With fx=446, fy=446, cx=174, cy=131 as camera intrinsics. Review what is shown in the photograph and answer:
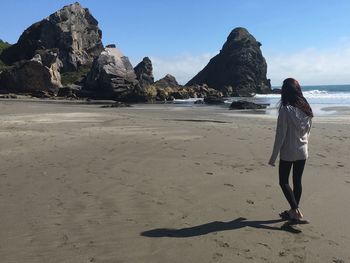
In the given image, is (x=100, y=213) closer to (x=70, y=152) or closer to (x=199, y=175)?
(x=199, y=175)

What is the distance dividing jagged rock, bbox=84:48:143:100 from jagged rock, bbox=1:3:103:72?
2055 cm

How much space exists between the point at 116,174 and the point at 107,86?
50.8 m

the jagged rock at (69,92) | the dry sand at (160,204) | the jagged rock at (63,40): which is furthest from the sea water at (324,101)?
the jagged rock at (63,40)

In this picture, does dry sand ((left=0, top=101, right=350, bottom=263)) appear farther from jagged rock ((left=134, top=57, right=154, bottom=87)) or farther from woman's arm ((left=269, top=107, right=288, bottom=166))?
jagged rock ((left=134, top=57, right=154, bottom=87))

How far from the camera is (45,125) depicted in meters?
16.7

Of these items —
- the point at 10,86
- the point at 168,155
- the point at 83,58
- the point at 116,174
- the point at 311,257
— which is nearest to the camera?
the point at 311,257

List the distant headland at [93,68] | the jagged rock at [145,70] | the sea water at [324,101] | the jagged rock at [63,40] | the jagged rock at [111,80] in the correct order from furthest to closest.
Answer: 1. the jagged rock at [63,40]
2. the jagged rock at [145,70]
3. the jagged rock at [111,80]
4. the distant headland at [93,68]
5. the sea water at [324,101]

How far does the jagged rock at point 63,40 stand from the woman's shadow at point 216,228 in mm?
76853

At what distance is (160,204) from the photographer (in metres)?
6.86

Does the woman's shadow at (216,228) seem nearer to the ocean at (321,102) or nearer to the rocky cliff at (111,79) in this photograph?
the ocean at (321,102)

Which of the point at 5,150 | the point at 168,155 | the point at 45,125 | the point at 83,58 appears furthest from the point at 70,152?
the point at 83,58

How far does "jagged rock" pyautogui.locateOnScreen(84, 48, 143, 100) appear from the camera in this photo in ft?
190

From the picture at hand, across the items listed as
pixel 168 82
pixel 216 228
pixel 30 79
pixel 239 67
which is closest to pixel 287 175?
pixel 216 228

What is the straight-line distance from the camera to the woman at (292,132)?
6094 millimetres
